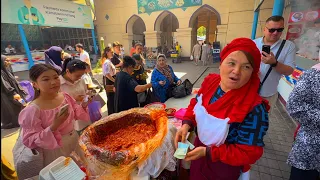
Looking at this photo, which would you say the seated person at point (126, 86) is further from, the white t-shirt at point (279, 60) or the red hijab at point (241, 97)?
the white t-shirt at point (279, 60)

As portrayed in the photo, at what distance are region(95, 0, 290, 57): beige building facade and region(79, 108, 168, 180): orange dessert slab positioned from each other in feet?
38.6

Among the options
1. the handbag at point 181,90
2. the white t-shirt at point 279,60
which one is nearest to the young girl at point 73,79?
the handbag at point 181,90

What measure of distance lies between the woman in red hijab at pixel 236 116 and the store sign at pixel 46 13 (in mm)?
7131

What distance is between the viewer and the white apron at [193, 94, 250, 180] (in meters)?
1.11

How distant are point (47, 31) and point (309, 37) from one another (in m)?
23.1

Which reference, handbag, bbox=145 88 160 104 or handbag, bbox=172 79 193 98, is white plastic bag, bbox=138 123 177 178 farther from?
handbag, bbox=145 88 160 104

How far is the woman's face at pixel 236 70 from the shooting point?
1.06 m

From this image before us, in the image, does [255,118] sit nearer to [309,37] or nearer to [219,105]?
[219,105]

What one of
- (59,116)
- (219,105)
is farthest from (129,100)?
(219,105)

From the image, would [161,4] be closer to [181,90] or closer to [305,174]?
[181,90]

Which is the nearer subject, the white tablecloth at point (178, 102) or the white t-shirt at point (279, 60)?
the white t-shirt at point (279, 60)

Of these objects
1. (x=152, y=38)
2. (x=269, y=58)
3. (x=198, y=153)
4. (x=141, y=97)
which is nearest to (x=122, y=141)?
(x=198, y=153)

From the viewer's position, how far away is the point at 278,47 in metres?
Answer: 2.30

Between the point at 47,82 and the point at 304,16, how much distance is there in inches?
228
